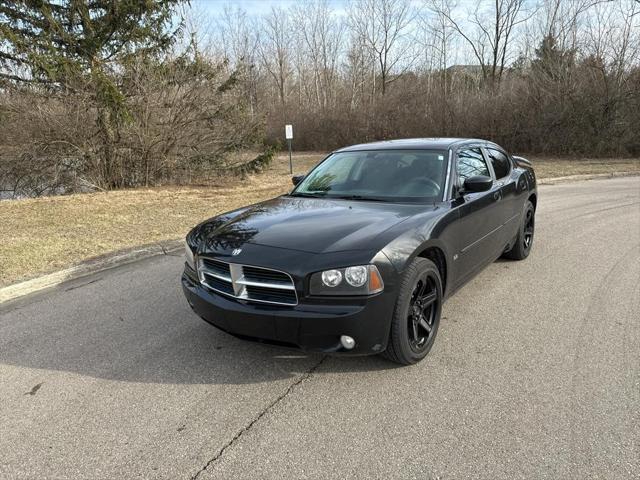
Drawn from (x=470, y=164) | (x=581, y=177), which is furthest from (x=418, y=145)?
(x=581, y=177)

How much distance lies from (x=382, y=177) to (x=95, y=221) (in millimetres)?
6439

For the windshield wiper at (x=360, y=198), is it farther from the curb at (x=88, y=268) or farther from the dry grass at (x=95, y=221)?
the dry grass at (x=95, y=221)

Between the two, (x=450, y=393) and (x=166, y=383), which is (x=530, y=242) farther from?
(x=166, y=383)

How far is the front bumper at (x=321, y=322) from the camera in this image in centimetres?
285

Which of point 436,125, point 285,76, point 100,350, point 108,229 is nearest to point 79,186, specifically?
point 108,229

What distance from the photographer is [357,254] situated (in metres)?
2.93

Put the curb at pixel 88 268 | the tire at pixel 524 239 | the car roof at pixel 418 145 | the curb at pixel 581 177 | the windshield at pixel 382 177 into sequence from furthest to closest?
the curb at pixel 581 177, the tire at pixel 524 239, the curb at pixel 88 268, the car roof at pixel 418 145, the windshield at pixel 382 177

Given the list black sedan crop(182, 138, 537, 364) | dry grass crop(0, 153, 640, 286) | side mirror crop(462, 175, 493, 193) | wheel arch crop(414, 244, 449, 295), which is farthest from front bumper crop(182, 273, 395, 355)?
dry grass crop(0, 153, 640, 286)

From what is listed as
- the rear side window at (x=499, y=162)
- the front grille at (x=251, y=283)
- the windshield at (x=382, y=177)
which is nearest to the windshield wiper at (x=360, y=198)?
the windshield at (x=382, y=177)

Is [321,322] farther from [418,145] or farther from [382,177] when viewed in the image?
[418,145]

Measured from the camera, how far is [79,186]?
13.3m

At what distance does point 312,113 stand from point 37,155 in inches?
1018

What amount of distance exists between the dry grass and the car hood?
333 centimetres

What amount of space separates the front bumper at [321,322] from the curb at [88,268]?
3444mm
